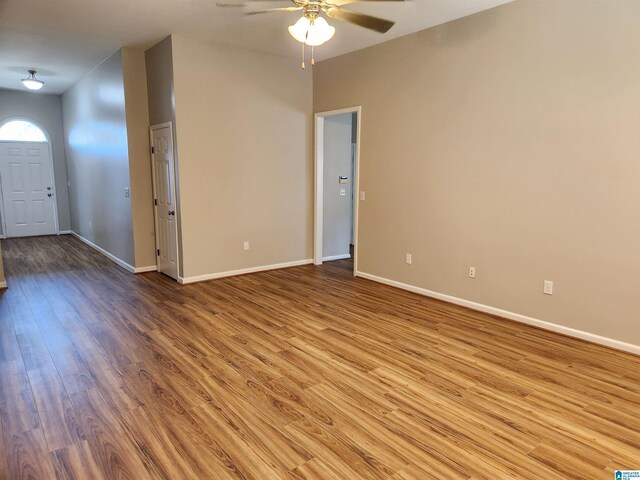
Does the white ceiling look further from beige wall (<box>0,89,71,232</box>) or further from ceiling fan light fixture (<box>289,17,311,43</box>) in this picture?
beige wall (<box>0,89,71,232</box>)

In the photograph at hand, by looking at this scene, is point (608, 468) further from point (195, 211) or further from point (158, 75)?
point (158, 75)

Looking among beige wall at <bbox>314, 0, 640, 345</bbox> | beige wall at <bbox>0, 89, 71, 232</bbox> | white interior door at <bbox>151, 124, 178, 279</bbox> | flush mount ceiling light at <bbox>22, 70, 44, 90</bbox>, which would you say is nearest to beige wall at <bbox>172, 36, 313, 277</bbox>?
white interior door at <bbox>151, 124, 178, 279</bbox>

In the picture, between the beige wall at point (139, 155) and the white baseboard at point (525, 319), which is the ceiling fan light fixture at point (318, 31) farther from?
the beige wall at point (139, 155)

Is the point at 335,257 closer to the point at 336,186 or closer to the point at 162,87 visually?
the point at 336,186

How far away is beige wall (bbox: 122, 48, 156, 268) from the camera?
5.44 metres

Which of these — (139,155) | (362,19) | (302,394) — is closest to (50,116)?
(139,155)

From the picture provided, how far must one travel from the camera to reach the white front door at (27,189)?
849 cm

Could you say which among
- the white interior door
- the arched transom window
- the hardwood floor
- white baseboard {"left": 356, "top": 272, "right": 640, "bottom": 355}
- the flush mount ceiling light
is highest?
the flush mount ceiling light

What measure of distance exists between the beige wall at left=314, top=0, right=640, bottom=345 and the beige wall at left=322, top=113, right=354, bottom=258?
1.10 metres

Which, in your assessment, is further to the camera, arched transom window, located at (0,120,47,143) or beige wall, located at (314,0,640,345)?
arched transom window, located at (0,120,47,143)

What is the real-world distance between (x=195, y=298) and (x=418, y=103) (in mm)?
3342

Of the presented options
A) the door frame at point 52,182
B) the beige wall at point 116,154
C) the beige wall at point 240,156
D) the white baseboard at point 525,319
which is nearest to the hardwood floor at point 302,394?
the white baseboard at point 525,319

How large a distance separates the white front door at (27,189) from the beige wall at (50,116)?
15cm

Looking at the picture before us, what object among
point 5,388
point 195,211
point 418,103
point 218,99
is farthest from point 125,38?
point 5,388
